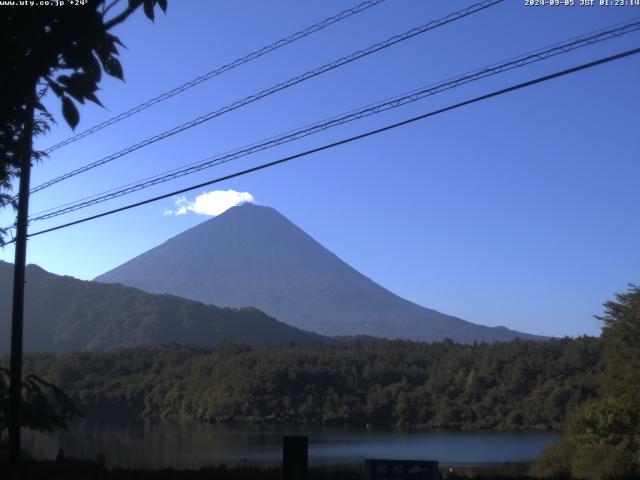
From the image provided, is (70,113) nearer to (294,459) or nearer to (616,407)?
(294,459)

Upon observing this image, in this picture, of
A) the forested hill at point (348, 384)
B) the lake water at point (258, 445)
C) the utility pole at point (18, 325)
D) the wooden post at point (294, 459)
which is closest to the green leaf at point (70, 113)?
the wooden post at point (294, 459)

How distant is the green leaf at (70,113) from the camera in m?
Answer: 4.46

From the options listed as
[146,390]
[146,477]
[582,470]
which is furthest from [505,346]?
[146,477]

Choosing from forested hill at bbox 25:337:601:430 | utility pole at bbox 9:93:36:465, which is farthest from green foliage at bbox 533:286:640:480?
forested hill at bbox 25:337:601:430

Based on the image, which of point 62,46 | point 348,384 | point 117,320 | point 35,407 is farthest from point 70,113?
point 117,320

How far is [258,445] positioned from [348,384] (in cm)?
3662

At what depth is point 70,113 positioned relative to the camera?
4469 mm

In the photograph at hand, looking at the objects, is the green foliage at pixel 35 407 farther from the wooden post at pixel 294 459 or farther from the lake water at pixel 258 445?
the lake water at pixel 258 445

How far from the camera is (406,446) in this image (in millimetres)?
61188

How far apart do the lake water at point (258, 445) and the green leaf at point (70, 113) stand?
119ft

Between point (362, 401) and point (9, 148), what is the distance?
8868 centimetres

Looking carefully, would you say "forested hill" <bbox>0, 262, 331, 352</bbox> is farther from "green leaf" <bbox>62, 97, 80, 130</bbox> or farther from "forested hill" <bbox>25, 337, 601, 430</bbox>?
"green leaf" <bbox>62, 97, 80, 130</bbox>

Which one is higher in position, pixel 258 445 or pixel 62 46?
pixel 62 46

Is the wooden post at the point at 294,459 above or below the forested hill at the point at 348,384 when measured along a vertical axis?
above
